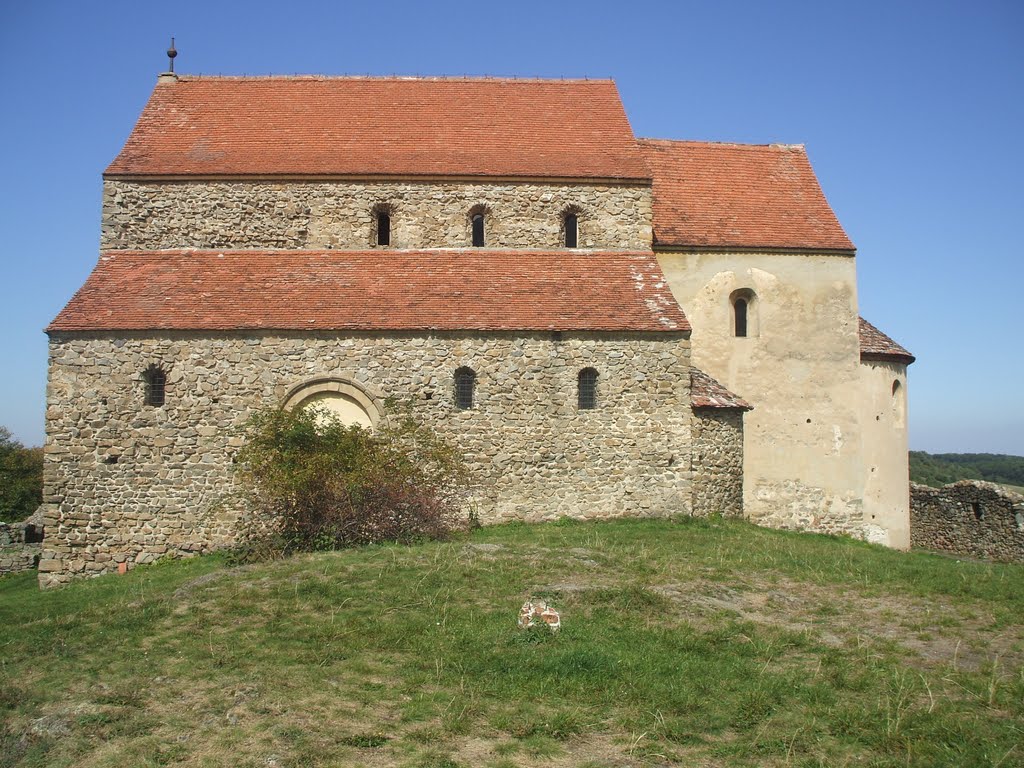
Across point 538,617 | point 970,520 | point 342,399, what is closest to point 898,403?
point 970,520

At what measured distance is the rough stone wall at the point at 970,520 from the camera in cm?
2269

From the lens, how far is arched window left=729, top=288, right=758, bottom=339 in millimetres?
21828

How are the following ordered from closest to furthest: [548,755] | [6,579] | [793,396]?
[548,755] < [6,579] < [793,396]

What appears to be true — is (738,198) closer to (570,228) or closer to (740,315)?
(740,315)

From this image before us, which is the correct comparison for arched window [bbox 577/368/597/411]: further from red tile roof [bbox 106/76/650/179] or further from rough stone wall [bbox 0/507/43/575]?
rough stone wall [bbox 0/507/43/575]

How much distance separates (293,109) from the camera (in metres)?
22.4

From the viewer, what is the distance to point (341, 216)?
66.9ft

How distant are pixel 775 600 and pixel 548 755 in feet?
17.9

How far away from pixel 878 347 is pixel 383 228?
1239 centimetres

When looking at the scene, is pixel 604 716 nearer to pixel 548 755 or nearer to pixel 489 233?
pixel 548 755

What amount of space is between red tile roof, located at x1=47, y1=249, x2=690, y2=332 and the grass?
586 centimetres

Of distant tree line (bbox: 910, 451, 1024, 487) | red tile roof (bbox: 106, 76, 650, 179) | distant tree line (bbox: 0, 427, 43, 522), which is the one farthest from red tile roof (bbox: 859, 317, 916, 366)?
distant tree line (bbox: 910, 451, 1024, 487)

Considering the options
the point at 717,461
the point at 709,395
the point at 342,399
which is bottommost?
the point at 717,461

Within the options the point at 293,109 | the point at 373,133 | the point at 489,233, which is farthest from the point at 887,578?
the point at 293,109
